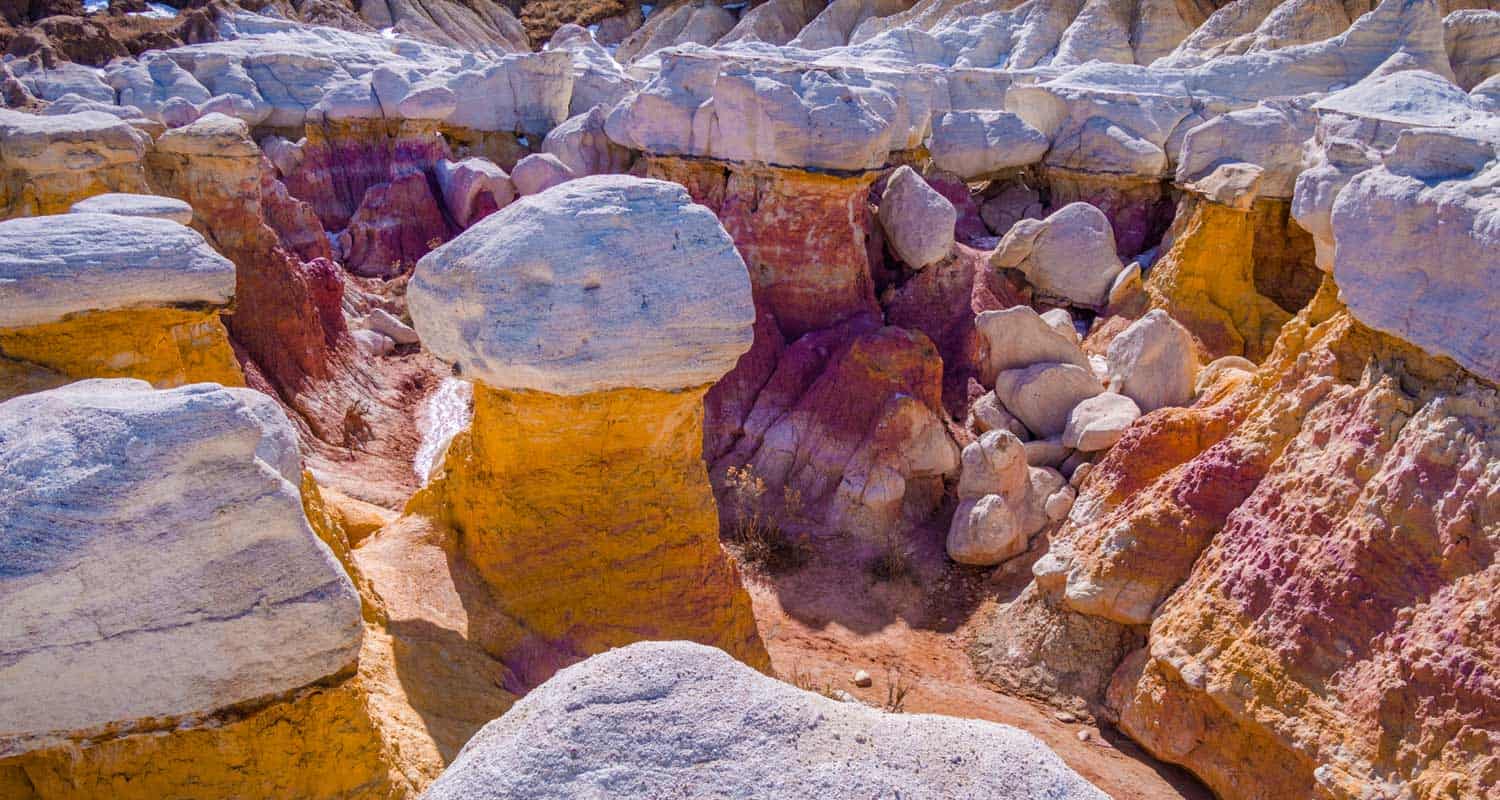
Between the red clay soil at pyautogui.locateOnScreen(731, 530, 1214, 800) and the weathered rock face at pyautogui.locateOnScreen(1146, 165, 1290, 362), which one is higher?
the weathered rock face at pyautogui.locateOnScreen(1146, 165, 1290, 362)

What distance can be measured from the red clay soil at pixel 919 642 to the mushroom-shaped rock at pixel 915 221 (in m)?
2.30

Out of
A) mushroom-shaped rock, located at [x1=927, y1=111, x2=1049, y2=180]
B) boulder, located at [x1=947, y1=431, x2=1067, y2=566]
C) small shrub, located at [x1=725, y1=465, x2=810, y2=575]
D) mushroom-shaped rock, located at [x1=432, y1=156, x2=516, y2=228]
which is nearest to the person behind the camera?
boulder, located at [x1=947, y1=431, x2=1067, y2=566]

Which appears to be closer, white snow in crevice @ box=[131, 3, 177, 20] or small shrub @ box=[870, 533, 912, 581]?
small shrub @ box=[870, 533, 912, 581]

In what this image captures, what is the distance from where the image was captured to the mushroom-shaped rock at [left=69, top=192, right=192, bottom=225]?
15.0 ft

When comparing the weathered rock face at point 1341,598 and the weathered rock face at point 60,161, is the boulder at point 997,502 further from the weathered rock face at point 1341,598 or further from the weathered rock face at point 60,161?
the weathered rock face at point 60,161

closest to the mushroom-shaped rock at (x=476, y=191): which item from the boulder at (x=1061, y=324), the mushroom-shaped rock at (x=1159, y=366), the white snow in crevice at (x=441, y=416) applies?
→ the white snow in crevice at (x=441, y=416)

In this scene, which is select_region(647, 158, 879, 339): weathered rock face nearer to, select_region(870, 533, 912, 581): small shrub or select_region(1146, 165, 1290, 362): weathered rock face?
select_region(870, 533, 912, 581): small shrub

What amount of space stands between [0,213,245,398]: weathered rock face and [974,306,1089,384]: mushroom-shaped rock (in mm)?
5105

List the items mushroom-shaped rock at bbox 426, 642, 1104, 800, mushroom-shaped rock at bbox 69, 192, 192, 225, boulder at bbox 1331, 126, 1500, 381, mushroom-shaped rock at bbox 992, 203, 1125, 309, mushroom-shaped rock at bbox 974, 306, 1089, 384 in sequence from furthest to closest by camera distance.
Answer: mushroom-shaped rock at bbox 992, 203, 1125, 309
mushroom-shaped rock at bbox 974, 306, 1089, 384
mushroom-shaped rock at bbox 69, 192, 192, 225
boulder at bbox 1331, 126, 1500, 381
mushroom-shaped rock at bbox 426, 642, 1104, 800

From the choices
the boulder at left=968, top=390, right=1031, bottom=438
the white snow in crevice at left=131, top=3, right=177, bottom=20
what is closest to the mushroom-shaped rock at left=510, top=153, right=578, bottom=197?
the boulder at left=968, top=390, right=1031, bottom=438

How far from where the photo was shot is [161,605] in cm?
232

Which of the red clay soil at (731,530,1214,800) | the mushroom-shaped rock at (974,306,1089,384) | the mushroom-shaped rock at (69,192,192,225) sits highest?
the mushroom-shaped rock at (69,192,192,225)

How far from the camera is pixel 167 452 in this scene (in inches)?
92.1

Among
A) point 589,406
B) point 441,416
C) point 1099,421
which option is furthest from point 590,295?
point 441,416
